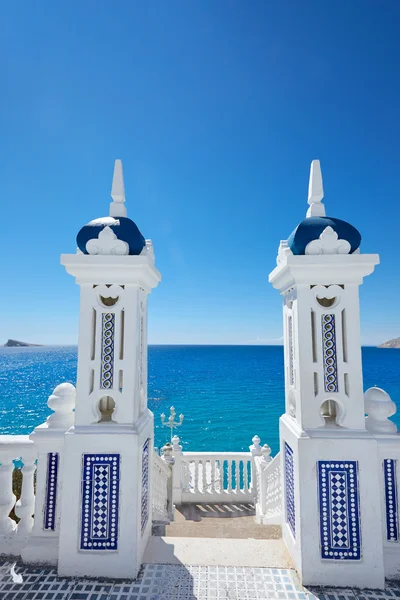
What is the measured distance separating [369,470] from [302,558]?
2.84 ft

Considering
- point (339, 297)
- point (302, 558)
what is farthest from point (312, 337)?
point (302, 558)

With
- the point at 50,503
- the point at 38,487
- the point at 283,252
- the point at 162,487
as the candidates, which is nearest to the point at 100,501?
the point at 50,503

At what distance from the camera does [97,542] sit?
2.71 metres

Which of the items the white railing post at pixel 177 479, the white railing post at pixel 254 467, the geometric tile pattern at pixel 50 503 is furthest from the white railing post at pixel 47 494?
the white railing post at pixel 254 467

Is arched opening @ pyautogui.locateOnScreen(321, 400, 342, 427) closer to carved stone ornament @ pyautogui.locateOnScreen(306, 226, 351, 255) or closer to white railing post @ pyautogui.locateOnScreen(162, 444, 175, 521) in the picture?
carved stone ornament @ pyautogui.locateOnScreen(306, 226, 351, 255)

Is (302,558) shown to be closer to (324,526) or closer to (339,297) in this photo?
(324,526)

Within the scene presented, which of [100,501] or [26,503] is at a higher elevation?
[100,501]

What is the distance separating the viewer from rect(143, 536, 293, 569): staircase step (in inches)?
111

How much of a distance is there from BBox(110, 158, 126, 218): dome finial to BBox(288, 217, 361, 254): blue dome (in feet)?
5.40

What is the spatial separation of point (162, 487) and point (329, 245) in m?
5.41

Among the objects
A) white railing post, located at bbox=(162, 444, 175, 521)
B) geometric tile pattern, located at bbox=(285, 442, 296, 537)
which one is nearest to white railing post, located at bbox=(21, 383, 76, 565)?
geometric tile pattern, located at bbox=(285, 442, 296, 537)

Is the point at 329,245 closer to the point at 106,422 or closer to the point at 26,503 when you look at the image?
the point at 106,422

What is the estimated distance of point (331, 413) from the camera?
10.2ft

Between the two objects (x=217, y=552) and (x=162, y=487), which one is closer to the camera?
(x=217, y=552)
